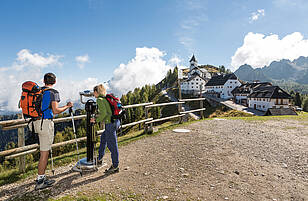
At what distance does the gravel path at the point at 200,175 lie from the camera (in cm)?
387

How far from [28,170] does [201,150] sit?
6.42 meters

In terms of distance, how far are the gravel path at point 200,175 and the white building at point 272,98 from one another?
49418mm

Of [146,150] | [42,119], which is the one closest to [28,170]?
[42,119]

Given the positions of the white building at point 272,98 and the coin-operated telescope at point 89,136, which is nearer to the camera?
the coin-operated telescope at point 89,136

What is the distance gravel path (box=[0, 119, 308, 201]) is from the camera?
387 cm

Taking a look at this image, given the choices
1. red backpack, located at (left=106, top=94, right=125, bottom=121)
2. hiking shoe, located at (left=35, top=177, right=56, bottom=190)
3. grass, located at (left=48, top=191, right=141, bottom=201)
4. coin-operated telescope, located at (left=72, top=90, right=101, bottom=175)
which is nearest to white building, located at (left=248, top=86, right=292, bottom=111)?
red backpack, located at (left=106, top=94, right=125, bottom=121)

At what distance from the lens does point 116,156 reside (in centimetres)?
495

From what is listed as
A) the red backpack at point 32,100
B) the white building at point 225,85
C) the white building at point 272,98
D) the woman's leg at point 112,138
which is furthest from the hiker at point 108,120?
the white building at point 225,85

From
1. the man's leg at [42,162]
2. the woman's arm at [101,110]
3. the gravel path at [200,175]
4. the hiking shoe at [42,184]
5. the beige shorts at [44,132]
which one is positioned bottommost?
the gravel path at [200,175]

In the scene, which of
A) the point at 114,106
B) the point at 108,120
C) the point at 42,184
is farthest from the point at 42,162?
the point at 114,106

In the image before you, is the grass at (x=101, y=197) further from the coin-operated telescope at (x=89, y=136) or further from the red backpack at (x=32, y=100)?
the red backpack at (x=32, y=100)

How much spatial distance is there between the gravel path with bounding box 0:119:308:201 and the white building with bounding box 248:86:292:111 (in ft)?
162

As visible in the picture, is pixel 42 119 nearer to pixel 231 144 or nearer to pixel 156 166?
pixel 156 166

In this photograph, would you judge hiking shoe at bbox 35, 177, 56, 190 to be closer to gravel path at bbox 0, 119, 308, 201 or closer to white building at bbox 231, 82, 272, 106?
gravel path at bbox 0, 119, 308, 201
